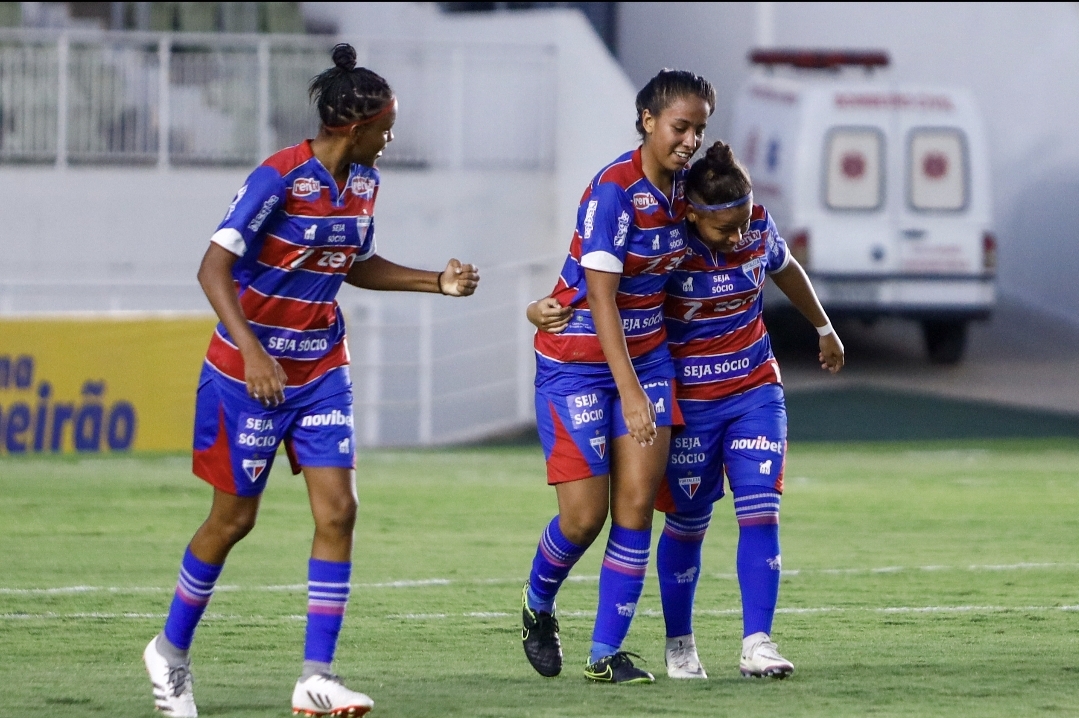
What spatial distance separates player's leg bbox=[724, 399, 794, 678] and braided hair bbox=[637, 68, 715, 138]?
3.41 ft

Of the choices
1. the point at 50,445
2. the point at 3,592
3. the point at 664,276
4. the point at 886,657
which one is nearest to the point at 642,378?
the point at 664,276

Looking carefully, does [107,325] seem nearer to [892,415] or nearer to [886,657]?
[892,415]

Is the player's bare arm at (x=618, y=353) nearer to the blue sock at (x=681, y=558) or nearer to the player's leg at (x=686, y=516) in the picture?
the player's leg at (x=686, y=516)

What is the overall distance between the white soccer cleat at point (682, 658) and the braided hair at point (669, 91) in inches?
64.7

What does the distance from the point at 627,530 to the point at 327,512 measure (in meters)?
1.04

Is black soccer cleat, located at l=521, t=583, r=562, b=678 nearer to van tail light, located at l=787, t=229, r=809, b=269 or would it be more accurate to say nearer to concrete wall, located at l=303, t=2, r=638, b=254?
concrete wall, located at l=303, t=2, r=638, b=254

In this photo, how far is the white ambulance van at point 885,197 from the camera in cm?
1969

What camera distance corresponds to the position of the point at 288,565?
30.0ft

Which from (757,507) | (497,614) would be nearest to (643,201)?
(757,507)

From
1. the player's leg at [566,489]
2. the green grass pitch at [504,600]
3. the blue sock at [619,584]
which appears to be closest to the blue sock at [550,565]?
the player's leg at [566,489]

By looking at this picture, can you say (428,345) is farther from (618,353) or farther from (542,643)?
(618,353)

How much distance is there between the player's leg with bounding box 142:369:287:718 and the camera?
17.7ft

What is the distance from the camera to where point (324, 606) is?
533 cm

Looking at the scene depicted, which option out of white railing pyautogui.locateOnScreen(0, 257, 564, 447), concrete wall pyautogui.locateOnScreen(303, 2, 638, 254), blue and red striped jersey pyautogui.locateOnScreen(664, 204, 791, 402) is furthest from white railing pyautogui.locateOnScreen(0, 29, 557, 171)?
blue and red striped jersey pyautogui.locateOnScreen(664, 204, 791, 402)
